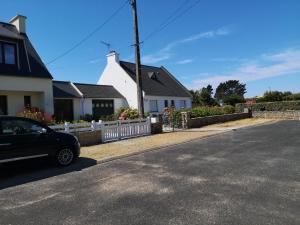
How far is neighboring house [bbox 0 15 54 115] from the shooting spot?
17.7 metres

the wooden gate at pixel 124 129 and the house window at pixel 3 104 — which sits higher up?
the house window at pixel 3 104

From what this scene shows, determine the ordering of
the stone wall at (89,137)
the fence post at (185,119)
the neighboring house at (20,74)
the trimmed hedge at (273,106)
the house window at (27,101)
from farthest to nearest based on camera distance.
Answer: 1. the trimmed hedge at (273,106)
2. the fence post at (185,119)
3. the house window at (27,101)
4. the neighboring house at (20,74)
5. the stone wall at (89,137)

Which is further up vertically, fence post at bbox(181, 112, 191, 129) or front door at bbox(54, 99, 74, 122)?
front door at bbox(54, 99, 74, 122)

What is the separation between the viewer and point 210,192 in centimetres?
563

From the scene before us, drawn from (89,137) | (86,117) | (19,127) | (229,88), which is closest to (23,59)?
(86,117)

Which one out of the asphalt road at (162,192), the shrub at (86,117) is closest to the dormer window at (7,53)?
the shrub at (86,117)

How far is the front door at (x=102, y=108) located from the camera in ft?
89.5

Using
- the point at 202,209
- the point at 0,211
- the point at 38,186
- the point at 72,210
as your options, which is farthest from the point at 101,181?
the point at 202,209

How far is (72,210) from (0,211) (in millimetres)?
1315

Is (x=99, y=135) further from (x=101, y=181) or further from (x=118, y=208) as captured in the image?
(x=118, y=208)

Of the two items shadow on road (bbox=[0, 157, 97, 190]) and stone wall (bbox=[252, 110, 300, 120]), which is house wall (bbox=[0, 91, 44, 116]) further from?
stone wall (bbox=[252, 110, 300, 120])

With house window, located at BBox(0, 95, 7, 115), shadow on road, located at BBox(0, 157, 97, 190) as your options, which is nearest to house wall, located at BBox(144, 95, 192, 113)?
house window, located at BBox(0, 95, 7, 115)

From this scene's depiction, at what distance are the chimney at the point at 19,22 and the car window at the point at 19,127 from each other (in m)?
15.0

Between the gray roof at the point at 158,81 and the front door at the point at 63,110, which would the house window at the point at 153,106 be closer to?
the gray roof at the point at 158,81
